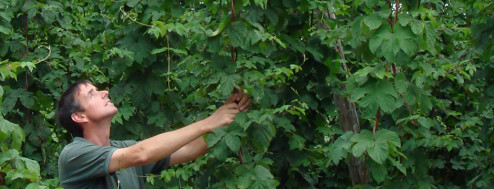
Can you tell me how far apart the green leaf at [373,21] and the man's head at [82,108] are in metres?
1.40

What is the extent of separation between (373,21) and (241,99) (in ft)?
2.54

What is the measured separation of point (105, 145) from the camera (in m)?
3.96

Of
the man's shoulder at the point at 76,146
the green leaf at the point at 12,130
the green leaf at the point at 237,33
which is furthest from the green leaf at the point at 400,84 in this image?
the green leaf at the point at 12,130

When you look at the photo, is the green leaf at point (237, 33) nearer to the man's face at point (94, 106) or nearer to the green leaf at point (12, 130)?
the man's face at point (94, 106)

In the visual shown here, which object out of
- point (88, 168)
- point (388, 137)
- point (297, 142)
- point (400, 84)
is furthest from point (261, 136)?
point (297, 142)

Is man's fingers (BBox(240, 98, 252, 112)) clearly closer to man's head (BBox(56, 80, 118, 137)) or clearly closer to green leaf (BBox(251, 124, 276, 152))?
green leaf (BBox(251, 124, 276, 152))

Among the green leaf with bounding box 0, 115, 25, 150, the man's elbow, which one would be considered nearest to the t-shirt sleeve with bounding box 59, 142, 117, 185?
the man's elbow

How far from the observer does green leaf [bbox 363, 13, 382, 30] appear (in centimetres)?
362

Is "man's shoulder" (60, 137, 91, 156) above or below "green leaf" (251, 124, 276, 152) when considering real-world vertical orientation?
above

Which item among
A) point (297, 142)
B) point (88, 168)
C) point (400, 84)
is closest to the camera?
point (88, 168)

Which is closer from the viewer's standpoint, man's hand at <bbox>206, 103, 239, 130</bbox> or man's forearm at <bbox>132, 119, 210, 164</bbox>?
man's forearm at <bbox>132, 119, 210, 164</bbox>

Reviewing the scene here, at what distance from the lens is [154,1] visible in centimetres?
489

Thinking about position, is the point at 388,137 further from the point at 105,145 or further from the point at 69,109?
the point at 69,109

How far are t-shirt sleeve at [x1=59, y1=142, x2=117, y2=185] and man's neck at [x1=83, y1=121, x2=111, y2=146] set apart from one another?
20cm
